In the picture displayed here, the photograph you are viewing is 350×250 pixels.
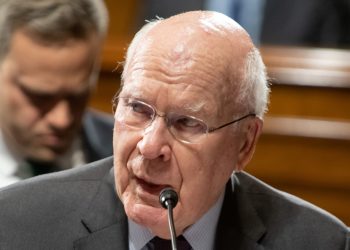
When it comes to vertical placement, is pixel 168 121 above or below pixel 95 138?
above

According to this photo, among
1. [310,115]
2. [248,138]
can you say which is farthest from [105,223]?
[310,115]

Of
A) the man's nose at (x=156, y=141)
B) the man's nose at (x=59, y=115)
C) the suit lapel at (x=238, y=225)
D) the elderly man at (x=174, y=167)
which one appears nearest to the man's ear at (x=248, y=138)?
the elderly man at (x=174, y=167)

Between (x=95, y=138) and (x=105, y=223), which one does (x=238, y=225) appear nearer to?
(x=105, y=223)

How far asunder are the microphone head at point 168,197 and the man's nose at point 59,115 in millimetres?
972

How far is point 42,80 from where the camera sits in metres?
2.58

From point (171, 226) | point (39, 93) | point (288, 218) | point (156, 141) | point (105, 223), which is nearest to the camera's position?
point (171, 226)

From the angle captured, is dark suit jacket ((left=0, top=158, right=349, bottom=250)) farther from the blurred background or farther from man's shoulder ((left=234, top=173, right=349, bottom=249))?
the blurred background

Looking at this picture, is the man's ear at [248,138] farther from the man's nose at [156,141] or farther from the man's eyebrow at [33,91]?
the man's eyebrow at [33,91]

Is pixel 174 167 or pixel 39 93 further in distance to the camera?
pixel 39 93

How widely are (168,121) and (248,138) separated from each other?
24 centimetres

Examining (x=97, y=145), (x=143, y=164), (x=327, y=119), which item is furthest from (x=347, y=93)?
(x=143, y=164)

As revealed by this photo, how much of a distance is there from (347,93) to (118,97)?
6.79ft

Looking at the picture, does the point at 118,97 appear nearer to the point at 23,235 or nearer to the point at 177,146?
the point at 177,146

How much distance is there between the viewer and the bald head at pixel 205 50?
1768 mm
